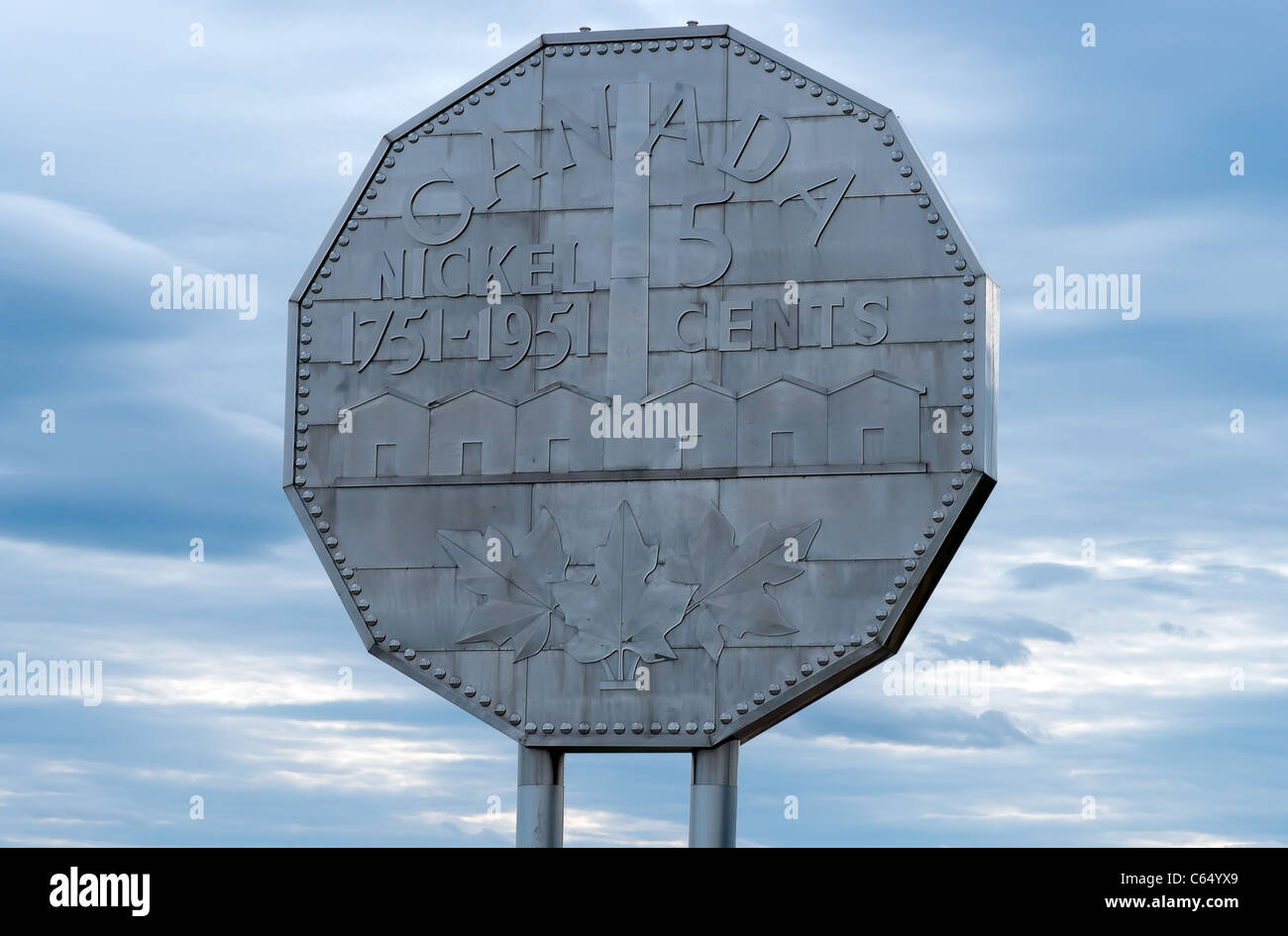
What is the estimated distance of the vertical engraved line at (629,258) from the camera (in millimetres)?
16250

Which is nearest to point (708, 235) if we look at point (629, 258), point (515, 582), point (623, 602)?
point (629, 258)

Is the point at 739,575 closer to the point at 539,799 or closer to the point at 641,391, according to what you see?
the point at 641,391

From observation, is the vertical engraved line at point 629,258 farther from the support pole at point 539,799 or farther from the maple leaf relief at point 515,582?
the support pole at point 539,799

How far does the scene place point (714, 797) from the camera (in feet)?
50.8

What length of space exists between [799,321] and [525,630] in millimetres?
3267

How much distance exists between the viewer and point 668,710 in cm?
1559

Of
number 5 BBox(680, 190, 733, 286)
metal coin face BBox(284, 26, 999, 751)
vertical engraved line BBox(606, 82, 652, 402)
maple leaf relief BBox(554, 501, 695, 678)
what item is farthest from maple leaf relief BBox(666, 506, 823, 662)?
number 5 BBox(680, 190, 733, 286)

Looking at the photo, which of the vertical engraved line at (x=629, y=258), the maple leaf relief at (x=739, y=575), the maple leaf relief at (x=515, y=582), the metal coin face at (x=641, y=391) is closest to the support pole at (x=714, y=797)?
the metal coin face at (x=641, y=391)

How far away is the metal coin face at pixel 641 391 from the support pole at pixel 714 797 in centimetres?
19

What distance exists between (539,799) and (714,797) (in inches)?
55.8
